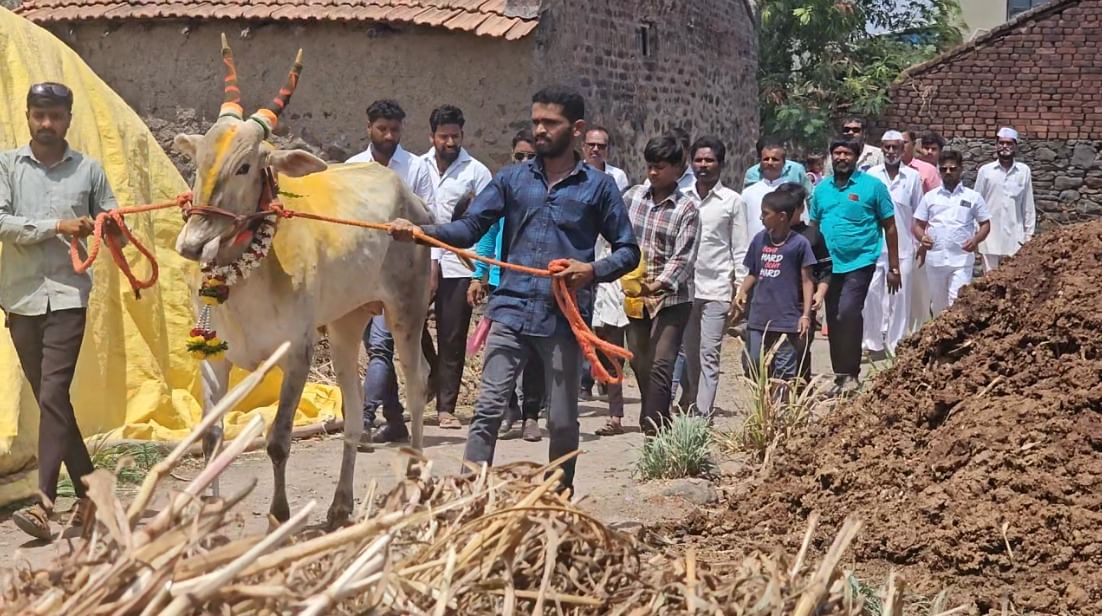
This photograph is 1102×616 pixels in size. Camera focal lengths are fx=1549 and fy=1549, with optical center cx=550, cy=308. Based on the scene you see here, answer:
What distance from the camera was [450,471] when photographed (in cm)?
871

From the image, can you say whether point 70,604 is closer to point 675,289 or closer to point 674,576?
point 674,576

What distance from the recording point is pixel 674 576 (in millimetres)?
4066

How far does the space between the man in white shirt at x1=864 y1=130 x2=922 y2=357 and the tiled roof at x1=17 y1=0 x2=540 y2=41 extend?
357cm

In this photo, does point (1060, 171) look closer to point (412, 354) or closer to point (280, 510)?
point (412, 354)

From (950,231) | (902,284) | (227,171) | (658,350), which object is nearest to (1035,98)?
(950,231)

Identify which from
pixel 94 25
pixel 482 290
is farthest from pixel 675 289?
pixel 94 25

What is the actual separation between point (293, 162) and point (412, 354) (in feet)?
5.87

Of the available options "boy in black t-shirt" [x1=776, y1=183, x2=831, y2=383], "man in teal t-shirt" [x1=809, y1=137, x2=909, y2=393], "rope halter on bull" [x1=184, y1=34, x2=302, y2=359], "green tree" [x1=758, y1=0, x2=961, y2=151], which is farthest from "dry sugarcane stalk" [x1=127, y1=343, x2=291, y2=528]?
"green tree" [x1=758, y1=0, x2=961, y2=151]

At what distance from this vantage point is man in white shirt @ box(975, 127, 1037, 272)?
1678 cm

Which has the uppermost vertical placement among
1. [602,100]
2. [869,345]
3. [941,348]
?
[602,100]

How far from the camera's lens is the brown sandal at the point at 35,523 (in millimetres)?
6848

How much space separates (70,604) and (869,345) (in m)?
12.3

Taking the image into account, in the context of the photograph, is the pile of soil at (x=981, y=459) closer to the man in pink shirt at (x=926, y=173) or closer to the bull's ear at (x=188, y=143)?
the bull's ear at (x=188, y=143)

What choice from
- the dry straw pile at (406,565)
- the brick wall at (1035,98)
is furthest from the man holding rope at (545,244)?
the brick wall at (1035,98)
